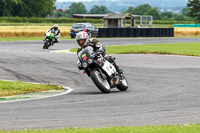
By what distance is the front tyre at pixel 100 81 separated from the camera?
424 inches

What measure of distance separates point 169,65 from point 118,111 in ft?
33.5

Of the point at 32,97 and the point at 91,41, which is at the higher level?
the point at 91,41

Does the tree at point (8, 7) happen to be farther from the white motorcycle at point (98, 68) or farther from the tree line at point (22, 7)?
the white motorcycle at point (98, 68)

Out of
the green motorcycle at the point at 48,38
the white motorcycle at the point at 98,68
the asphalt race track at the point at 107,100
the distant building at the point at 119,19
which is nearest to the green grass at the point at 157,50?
the green motorcycle at the point at 48,38

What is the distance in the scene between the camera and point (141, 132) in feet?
19.9

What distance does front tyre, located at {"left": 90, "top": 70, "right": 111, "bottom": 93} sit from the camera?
35.4ft

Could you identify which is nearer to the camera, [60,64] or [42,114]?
[42,114]

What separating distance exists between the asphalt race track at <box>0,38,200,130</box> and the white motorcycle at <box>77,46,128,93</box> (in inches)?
11.0

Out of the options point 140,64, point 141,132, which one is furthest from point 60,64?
point 141,132

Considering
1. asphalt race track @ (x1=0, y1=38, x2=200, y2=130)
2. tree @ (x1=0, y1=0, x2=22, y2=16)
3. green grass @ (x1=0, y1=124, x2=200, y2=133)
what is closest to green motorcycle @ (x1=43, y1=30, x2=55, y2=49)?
asphalt race track @ (x1=0, y1=38, x2=200, y2=130)

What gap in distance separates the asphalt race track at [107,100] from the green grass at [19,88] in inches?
32.5

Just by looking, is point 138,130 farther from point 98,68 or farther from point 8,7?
point 8,7

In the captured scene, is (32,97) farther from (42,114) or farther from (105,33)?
(105,33)

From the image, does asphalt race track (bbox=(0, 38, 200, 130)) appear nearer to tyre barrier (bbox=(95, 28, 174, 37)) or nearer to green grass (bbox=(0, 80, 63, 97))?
green grass (bbox=(0, 80, 63, 97))
